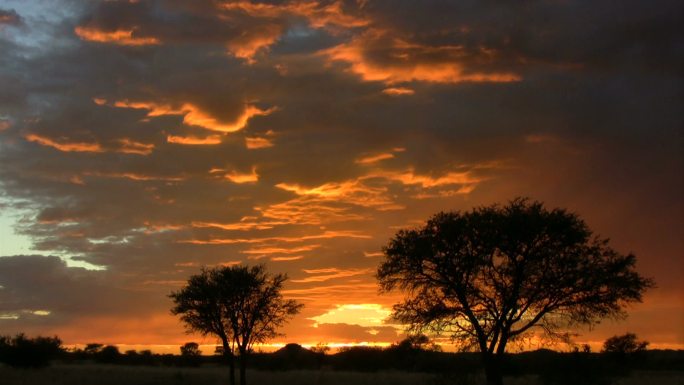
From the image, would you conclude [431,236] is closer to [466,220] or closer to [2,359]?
[466,220]

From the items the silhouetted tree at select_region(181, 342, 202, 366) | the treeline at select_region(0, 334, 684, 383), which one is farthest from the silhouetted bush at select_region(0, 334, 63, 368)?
the silhouetted tree at select_region(181, 342, 202, 366)

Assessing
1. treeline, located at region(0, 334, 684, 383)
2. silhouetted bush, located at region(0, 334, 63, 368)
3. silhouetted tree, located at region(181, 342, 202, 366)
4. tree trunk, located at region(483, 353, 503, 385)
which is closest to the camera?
tree trunk, located at region(483, 353, 503, 385)

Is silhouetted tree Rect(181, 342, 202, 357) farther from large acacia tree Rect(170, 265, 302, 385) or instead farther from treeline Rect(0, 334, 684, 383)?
large acacia tree Rect(170, 265, 302, 385)

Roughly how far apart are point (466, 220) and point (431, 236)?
7.87 feet

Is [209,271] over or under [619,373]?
over

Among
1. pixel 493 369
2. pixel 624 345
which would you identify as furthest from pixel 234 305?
pixel 624 345

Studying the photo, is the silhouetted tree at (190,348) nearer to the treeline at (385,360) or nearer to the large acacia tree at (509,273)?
the treeline at (385,360)

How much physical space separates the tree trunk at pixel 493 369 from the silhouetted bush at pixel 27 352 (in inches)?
2149

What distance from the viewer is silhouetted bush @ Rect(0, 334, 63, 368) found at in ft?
248

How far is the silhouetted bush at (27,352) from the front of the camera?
75.6m

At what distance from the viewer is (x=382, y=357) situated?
96.9 metres

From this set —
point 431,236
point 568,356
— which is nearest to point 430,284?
point 431,236

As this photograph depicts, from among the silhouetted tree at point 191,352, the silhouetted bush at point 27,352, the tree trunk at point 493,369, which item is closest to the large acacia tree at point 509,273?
the tree trunk at point 493,369

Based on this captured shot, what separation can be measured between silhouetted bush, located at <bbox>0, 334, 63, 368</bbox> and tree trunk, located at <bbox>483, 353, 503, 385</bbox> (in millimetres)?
54592
